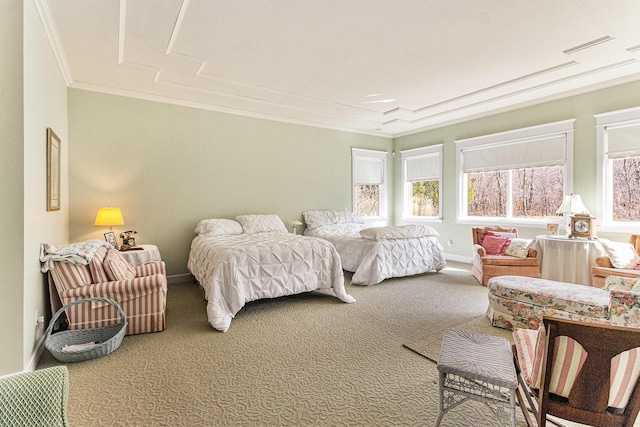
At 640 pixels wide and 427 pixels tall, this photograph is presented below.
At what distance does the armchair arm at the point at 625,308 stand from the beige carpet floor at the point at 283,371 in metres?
0.91

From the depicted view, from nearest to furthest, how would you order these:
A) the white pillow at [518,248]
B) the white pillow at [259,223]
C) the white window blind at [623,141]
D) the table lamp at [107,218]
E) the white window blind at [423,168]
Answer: the table lamp at [107,218] → the white window blind at [623,141] → the white pillow at [518,248] → the white pillow at [259,223] → the white window blind at [423,168]

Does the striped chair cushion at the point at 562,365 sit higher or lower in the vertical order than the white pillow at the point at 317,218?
lower

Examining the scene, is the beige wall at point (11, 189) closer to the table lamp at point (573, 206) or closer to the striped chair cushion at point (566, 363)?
the striped chair cushion at point (566, 363)

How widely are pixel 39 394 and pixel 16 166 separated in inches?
73.9

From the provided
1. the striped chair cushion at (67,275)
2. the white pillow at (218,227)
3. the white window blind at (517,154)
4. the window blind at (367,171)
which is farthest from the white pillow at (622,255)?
the striped chair cushion at (67,275)

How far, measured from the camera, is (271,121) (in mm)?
5727

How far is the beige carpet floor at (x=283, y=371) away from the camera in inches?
71.2

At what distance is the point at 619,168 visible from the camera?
4.25m

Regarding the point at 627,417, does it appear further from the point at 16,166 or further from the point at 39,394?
the point at 16,166

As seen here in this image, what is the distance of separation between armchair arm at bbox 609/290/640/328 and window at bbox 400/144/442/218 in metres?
4.80

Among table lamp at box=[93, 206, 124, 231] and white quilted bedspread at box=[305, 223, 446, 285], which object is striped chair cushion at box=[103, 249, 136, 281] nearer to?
table lamp at box=[93, 206, 124, 231]

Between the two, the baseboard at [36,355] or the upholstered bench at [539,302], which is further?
the upholstered bench at [539,302]

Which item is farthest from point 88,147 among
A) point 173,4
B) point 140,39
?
point 173,4

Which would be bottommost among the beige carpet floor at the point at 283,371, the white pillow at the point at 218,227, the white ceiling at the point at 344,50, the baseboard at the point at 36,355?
the beige carpet floor at the point at 283,371
